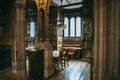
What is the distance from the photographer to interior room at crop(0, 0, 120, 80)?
2.61 m

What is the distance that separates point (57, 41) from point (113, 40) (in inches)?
283

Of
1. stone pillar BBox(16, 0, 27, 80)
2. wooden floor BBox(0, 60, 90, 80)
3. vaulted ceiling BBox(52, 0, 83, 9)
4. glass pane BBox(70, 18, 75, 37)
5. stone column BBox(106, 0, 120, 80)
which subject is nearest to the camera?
stone column BBox(106, 0, 120, 80)

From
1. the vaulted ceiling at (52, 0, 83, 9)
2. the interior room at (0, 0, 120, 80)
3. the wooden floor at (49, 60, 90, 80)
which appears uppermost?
the vaulted ceiling at (52, 0, 83, 9)

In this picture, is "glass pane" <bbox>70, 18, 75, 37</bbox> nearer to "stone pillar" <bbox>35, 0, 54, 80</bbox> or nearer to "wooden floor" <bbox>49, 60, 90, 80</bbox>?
"wooden floor" <bbox>49, 60, 90, 80</bbox>

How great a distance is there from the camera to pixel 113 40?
2.58m

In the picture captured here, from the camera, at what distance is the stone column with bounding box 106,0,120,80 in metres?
2.54

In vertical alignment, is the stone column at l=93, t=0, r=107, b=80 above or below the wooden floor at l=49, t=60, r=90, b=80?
above

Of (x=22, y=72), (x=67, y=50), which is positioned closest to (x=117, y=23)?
(x=22, y=72)

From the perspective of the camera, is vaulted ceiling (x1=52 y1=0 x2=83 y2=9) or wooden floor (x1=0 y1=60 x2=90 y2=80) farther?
vaulted ceiling (x1=52 y1=0 x2=83 y2=9)

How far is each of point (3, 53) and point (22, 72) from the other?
11.5 feet

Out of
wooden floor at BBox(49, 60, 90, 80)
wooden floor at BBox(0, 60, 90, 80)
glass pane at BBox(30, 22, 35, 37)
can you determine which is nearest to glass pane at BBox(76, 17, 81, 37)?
glass pane at BBox(30, 22, 35, 37)

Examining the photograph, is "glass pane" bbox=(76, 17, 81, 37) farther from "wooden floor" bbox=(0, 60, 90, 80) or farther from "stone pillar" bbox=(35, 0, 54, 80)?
"stone pillar" bbox=(35, 0, 54, 80)

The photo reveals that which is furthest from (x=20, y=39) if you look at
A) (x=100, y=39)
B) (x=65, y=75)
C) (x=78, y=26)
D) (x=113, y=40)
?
(x=78, y=26)

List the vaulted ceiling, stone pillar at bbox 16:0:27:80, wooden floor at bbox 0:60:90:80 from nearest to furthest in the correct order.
→ stone pillar at bbox 16:0:27:80 < wooden floor at bbox 0:60:90:80 < the vaulted ceiling
